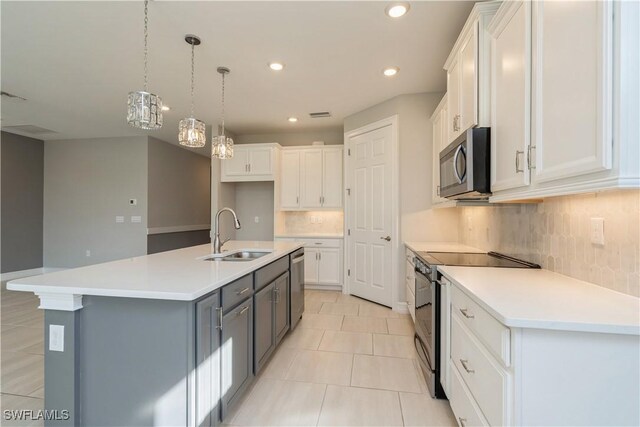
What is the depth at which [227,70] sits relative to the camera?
3039mm

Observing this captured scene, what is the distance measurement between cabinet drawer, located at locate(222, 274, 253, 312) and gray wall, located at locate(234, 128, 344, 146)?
386 cm

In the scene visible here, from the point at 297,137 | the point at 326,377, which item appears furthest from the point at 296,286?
the point at 297,137

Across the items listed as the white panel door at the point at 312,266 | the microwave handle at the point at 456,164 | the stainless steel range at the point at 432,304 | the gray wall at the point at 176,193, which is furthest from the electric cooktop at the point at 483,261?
the gray wall at the point at 176,193

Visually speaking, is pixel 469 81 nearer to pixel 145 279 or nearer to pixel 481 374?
pixel 481 374

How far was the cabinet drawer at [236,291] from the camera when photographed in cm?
163

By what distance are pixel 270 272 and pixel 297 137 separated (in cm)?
363

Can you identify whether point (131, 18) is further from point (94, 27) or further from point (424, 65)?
point (424, 65)

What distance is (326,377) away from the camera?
7.18 feet

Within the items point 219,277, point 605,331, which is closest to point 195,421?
Answer: point 219,277

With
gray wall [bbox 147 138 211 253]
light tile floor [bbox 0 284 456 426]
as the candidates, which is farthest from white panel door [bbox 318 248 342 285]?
gray wall [bbox 147 138 211 253]

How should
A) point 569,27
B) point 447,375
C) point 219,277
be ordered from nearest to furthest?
point 569,27 → point 219,277 → point 447,375

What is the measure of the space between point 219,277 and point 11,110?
5.09 metres

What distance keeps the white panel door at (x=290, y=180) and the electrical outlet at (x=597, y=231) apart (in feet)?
13.1

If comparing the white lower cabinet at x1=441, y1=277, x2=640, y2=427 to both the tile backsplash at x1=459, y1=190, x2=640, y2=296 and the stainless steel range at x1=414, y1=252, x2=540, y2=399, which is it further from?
the stainless steel range at x1=414, y1=252, x2=540, y2=399
